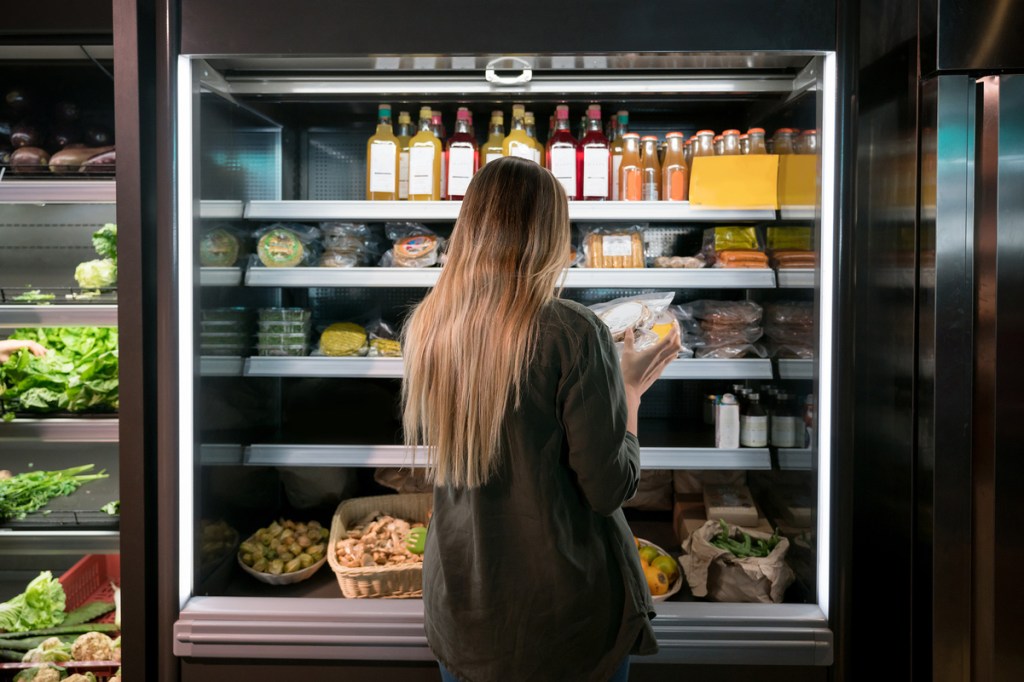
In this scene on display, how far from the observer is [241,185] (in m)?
2.33

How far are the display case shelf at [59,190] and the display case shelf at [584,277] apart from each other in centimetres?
45

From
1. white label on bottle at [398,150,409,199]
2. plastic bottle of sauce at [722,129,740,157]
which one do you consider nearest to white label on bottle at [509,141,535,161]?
white label on bottle at [398,150,409,199]

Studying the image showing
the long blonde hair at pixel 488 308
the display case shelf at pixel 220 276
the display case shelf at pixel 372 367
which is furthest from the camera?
the display case shelf at pixel 372 367

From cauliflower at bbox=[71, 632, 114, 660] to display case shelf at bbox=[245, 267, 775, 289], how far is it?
1212 mm

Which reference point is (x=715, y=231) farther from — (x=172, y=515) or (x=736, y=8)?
(x=172, y=515)

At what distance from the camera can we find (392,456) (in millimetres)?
2234

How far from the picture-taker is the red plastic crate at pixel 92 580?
8.02ft

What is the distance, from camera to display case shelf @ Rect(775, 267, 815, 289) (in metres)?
2.00

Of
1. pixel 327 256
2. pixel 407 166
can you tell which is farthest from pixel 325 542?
pixel 407 166

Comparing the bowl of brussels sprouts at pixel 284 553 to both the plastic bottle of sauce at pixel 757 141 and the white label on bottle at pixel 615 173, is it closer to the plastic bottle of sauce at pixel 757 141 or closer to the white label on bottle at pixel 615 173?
the white label on bottle at pixel 615 173

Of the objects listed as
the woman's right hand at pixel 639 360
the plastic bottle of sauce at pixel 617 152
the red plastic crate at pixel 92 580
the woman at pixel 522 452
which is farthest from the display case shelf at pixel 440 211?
the red plastic crate at pixel 92 580

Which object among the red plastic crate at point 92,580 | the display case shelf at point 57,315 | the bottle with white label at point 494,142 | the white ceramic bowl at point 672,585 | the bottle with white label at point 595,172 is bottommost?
the red plastic crate at point 92,580

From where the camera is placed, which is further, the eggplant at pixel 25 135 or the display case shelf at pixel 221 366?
the eggplant at pixel 25 135

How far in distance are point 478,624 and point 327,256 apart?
56.4 inches
